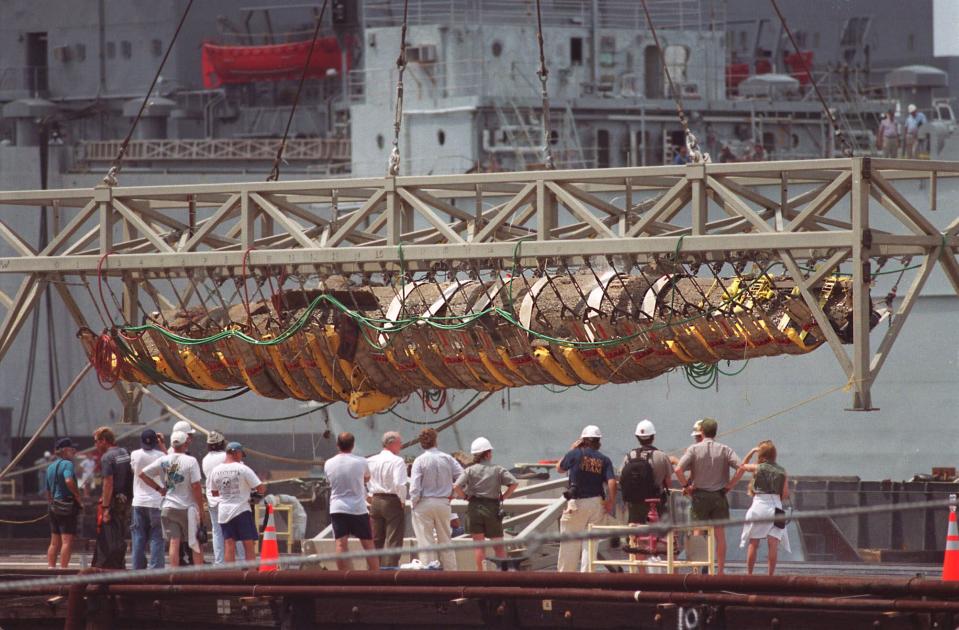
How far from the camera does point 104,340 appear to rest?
18438 mm

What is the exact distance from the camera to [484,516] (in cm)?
1720

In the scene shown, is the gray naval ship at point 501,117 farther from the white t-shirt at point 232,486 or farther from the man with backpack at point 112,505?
the white t-shirt at point 232,486

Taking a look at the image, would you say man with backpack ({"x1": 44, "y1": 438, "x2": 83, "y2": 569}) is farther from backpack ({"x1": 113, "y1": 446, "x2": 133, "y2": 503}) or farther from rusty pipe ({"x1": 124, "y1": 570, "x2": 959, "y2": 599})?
rusty pipe ({"x1": 124, "y1": 570, "x2": 959, "y2": 599})

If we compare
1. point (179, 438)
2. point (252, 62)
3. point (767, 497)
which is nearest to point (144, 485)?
point (179, 438)

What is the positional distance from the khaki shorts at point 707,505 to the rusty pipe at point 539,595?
145 cm

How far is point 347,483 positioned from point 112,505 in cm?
275

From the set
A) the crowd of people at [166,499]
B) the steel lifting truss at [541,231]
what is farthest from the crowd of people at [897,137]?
the crowd of people at [166,499]

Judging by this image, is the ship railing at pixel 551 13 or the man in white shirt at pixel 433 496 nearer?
the man in white shirt at pixel 433 496

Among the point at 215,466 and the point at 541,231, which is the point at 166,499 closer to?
the point at 215,466

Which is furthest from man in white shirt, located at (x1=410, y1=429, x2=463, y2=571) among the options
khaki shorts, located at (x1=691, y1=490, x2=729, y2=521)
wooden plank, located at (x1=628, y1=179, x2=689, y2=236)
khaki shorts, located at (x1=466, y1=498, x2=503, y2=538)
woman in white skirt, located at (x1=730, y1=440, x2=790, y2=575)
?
wooden plank, located at (x1=628, y1=179, x2=689, y2=236)

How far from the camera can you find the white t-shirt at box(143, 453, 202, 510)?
1784 centimetres

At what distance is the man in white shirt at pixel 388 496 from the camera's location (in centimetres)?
1766

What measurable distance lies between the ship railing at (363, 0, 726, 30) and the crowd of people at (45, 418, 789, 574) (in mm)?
20998

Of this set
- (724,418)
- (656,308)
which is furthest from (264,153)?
(656,308)
